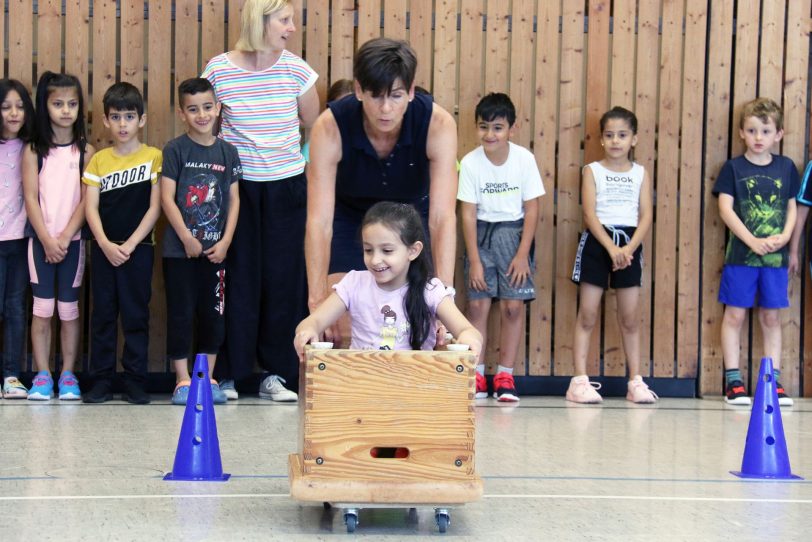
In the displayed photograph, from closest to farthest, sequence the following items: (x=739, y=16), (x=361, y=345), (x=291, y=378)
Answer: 1. (x=361, y=345)
2. (x=291, y=378)
3. (x=739, y=16)

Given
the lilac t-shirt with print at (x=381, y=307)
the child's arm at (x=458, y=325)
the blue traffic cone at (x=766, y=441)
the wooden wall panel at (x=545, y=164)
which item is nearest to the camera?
the child's arm at (x=458, y=325)

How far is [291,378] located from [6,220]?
6.46 ft

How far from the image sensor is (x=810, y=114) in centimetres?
776

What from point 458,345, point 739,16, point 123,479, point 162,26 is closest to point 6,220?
point 162,26

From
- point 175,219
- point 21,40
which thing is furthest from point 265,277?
point 21,40

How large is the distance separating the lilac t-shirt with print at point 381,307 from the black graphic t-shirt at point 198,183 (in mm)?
2923

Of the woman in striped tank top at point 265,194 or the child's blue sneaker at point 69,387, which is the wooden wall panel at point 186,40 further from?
the child's blue sneaker at point 69,387

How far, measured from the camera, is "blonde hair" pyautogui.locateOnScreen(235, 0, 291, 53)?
6.79 m

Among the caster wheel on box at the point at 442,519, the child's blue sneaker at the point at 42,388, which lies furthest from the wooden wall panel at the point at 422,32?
the caster wheel on box at the point at 442,519

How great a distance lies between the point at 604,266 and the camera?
730 centimetres

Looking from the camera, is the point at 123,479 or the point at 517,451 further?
the point at 517,451

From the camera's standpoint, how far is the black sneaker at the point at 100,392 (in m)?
6.54

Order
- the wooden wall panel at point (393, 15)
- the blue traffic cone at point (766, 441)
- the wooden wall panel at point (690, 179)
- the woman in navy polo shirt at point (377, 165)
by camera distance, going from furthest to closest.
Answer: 1. the wooden wall panel at point (690, 179)
2. the wooden wall panel at point (393, 15)
3. the blue traffic cone at point (766, 441)
4. the woman in navy polo shirt at point (377, 165)

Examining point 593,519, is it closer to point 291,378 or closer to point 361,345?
point 361,345
